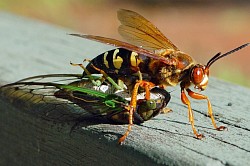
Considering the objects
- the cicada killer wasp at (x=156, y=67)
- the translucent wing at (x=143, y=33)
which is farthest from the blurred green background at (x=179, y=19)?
the cicada killer wasp at (x=156, y=67)

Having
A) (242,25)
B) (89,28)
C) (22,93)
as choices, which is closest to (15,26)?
(22,93)

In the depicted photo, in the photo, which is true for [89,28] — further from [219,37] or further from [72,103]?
[72,103]

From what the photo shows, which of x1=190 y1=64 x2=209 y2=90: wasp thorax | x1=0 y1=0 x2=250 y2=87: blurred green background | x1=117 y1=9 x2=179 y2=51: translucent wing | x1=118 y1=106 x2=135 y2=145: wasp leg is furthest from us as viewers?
x1=0 y1=0 x2=250 y2=87: blurred green background

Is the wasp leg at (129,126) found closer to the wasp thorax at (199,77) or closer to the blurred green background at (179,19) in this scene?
the wasp thorax at (199,77)

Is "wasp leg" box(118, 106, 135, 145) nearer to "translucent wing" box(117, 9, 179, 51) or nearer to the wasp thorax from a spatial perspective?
the wasp thorax

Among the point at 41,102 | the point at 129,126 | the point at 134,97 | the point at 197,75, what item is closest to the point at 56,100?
the point at 41,102

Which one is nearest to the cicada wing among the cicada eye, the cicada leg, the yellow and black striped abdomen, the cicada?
the cicada

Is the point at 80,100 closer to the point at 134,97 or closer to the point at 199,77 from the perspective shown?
the point at 134,97
